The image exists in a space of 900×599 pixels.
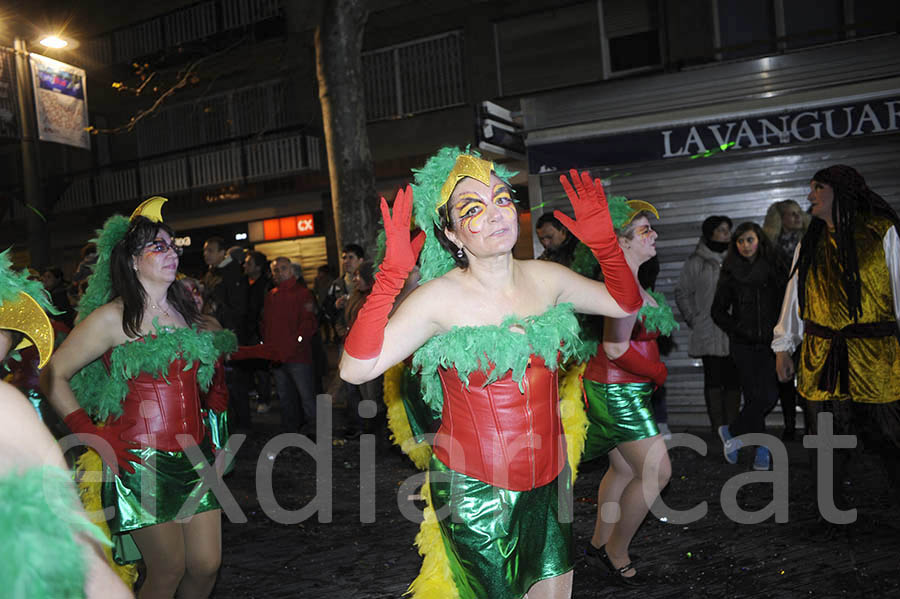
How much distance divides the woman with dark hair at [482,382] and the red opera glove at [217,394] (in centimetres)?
170

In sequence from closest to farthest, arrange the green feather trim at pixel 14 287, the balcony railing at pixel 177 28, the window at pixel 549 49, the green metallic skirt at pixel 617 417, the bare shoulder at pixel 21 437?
the bare shoulder at pixel 21 437, the green feather trim at pixel 14 287, the green metallic skirt at pixel 617 417, the window at pixel 549 49, the balcony railing at pixel 177 28

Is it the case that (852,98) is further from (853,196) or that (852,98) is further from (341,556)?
(341,556)

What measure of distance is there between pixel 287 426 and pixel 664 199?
5155mm

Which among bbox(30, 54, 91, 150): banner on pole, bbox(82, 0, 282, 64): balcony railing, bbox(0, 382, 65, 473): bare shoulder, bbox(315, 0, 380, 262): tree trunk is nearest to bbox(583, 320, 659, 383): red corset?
bbox(0, 382, 65, 473): bare shoulder

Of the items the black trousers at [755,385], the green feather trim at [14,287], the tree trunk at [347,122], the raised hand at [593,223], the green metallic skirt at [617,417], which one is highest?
the tree trunk at [347,122]

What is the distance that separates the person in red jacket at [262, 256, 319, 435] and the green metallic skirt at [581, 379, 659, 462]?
514 cm

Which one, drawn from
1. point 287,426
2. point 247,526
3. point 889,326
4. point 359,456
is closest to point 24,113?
point 287,426

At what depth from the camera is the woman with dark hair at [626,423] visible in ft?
14.0

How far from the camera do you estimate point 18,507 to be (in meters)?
1.40

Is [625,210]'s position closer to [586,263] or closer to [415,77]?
[586,263]

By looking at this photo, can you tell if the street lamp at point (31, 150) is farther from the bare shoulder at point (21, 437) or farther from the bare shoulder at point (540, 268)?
the bare shoulder at point (21, 437)

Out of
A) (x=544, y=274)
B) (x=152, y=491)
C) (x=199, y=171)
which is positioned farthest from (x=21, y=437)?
(x=199, y=171)

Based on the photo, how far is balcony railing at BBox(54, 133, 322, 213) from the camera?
56.6 feet

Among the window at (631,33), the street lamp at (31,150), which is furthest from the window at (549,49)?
the street lamp at (31,150)
